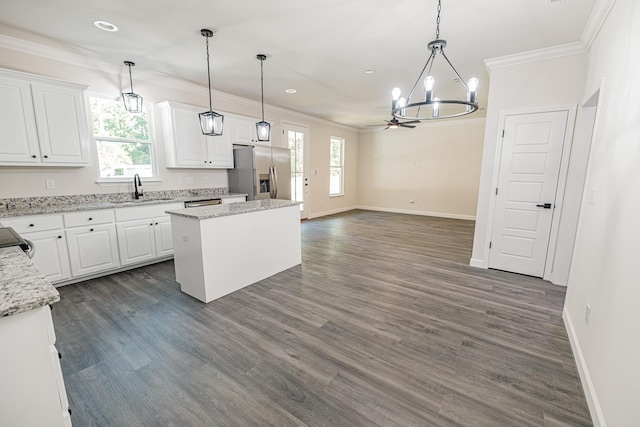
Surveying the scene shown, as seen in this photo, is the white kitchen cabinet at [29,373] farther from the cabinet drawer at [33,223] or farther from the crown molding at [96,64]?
the crown molding at [96,64]

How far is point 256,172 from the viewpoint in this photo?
16.3ft

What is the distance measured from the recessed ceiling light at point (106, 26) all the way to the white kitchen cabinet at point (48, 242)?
203 centimetres

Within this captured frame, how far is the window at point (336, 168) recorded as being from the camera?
27.4 feet

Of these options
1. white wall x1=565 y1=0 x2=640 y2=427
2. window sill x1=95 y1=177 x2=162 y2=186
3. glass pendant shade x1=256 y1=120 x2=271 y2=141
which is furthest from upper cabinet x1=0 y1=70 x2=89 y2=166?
white wall x1=565 y1=0 x2=640 y2=427

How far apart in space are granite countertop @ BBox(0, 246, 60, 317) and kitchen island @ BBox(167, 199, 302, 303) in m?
1.41

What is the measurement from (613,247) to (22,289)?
2.88 m

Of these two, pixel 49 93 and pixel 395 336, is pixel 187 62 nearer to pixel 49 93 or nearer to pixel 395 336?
pixel 49 93

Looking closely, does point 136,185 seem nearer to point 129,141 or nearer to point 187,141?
point 129,141

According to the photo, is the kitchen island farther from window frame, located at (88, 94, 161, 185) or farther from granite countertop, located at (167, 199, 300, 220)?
window frame, located at (88, 94, 161, 185)

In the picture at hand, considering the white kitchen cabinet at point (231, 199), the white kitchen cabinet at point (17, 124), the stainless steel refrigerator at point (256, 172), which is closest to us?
the white kitchen cabinet at point (17, 124)

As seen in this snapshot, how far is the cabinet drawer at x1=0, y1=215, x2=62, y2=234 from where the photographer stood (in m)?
2.73

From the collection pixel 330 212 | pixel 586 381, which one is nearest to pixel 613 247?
pixel 586 381

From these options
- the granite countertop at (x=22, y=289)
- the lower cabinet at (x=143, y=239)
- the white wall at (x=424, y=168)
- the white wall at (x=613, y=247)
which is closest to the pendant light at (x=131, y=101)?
the lower cabinet at (x=143, y=239)

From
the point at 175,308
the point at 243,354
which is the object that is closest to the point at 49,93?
the point at 175,308
